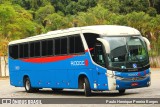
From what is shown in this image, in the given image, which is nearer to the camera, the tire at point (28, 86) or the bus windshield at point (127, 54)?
the bus windshield at point (127, 54)

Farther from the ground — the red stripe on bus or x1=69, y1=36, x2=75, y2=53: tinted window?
x1=69, y1=36, x2=75, y2=53: tinted window

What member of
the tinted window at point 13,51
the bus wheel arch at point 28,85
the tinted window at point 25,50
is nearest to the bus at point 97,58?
the tinted window at point 25,50

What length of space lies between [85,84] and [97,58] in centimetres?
135

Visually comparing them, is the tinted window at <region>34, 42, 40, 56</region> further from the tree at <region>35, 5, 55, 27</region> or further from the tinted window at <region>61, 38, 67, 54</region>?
the tree at <region>35, 5, 55, 27</region>

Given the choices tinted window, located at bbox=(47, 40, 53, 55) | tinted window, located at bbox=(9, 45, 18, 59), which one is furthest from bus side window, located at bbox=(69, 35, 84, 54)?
tinted window, located at bbox=(9, 45, 18, 59)

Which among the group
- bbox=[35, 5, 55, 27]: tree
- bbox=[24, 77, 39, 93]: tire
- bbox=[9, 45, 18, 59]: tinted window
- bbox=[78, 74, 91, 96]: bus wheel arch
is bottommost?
bbox=[24, 77, 39, 93]: tire

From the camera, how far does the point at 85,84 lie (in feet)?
66.4

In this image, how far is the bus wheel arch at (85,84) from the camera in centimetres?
2009

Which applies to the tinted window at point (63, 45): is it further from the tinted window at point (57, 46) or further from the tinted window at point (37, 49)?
the tinted window at point (37, 49)

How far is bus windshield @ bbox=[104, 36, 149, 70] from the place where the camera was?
19203 millimetres

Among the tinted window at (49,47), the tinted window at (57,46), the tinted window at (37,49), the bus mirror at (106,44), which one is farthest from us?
the tinted window at (37,49)

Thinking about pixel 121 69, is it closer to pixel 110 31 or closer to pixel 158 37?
pixel 110 31

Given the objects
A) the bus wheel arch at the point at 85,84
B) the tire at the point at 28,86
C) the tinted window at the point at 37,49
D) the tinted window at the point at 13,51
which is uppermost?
the tinted window at the point at 37,49

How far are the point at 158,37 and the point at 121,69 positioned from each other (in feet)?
112
